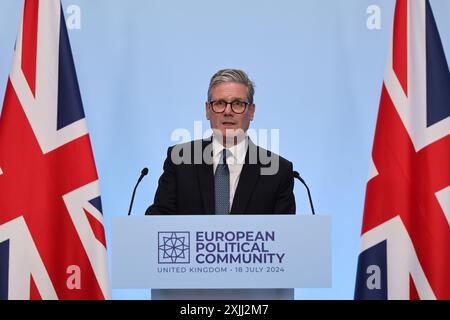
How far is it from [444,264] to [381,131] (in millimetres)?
Result: 852

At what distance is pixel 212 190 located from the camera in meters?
3.77

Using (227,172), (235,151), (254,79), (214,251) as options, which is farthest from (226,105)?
(254,79)

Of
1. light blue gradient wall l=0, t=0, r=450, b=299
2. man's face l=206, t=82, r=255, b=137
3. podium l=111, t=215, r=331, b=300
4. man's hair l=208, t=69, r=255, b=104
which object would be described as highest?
light blue gradient wall l=0, t=0, r=450, b=299

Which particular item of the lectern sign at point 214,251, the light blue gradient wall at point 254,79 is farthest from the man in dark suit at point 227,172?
the light blue gradient wall at point 254,79

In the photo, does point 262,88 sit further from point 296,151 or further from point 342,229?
point 342,229

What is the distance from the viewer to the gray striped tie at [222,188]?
3.77 meters

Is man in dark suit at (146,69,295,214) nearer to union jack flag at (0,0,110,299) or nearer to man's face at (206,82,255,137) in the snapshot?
man's face at (206,82,255,137)

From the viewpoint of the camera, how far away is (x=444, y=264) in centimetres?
429

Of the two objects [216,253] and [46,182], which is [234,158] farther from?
[46,182]

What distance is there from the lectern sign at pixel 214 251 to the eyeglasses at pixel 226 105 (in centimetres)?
92

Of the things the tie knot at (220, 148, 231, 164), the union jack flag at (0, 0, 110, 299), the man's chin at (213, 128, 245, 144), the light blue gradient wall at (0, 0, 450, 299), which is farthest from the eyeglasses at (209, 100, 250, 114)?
the light blue gradient wall at (0, 0, 450, 299)

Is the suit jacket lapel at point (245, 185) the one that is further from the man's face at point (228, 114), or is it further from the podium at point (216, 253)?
the podium at point (216, 253)

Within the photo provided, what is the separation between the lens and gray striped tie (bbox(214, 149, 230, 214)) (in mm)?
3766
